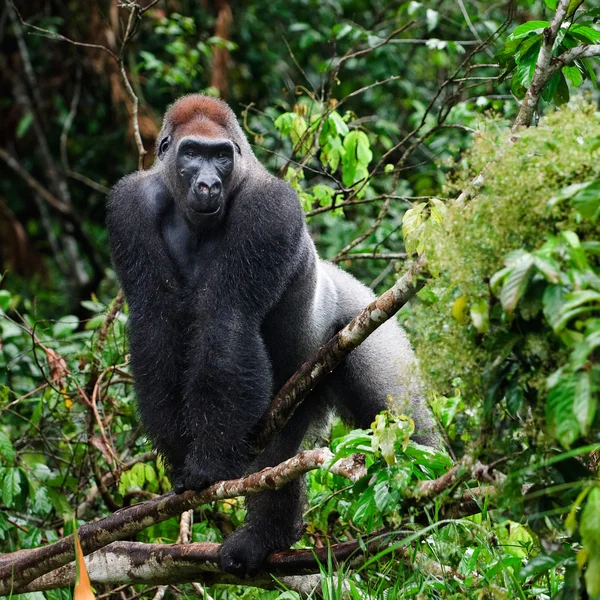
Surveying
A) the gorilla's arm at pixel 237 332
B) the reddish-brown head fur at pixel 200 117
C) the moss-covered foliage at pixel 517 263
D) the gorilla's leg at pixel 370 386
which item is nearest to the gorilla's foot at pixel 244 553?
the gorilla's arm at pixel 237 332

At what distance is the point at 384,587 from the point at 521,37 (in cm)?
218

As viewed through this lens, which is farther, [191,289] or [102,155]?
[102,155]

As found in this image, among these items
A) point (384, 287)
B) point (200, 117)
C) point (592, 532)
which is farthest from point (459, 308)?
point (384, 287)

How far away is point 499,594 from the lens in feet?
8.64

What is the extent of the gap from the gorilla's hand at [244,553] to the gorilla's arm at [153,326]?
0.41 meters

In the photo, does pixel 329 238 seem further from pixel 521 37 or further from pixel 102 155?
pixel 521 37

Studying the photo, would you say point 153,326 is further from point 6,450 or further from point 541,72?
point 541,72

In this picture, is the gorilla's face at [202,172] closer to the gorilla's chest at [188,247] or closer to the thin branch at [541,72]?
the gorilla's chest at [188,247]

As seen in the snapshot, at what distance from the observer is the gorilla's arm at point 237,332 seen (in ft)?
11.9

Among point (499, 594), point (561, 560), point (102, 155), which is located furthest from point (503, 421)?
point (102, 155)

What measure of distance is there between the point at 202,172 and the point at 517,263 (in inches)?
90.5

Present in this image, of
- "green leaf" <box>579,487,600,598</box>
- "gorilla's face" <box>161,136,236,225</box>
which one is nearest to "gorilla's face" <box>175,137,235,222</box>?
"gorilla's face" <box>161,136,236,225</box>

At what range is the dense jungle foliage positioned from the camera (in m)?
2.04

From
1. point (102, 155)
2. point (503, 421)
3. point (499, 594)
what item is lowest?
point (102, 155)
